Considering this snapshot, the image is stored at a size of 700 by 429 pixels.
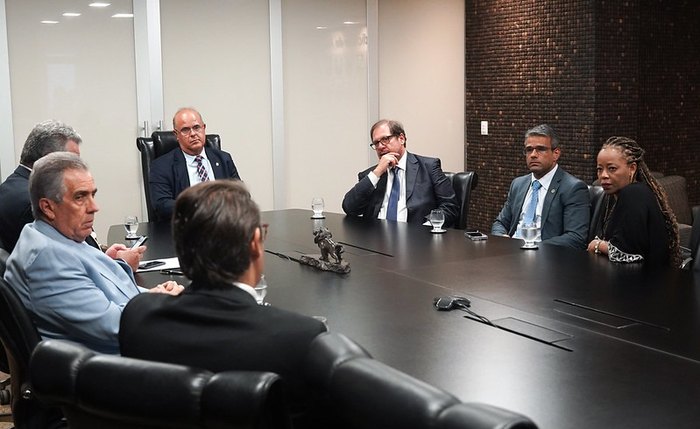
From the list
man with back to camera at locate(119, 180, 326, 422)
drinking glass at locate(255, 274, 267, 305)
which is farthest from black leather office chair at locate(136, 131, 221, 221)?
man with back to camera at locate(119, 180, 326, 422)

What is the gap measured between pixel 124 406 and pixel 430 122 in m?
6.20

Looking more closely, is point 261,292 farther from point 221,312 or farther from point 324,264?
point 221,312

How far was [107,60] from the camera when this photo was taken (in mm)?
5992

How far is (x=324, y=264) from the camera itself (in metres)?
3.16

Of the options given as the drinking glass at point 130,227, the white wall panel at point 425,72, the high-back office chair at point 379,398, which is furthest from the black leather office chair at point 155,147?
the high-back office chair at point 379,398

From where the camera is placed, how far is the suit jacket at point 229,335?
60.3 inches

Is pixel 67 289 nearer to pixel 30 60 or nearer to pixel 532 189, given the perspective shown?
pixel 532 189

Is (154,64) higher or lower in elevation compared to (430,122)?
higher

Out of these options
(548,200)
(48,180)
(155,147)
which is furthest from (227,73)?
(48,180)

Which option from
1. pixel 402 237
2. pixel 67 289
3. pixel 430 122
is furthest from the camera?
pixel 430 122

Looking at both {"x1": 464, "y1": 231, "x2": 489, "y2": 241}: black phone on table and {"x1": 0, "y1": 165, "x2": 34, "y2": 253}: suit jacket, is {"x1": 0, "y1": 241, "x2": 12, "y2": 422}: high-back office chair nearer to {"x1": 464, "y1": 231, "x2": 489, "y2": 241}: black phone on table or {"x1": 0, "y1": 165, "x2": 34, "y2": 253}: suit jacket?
{"x1": 0, "y1": 165, "x2": 34, "y2": 253}: suit jacket

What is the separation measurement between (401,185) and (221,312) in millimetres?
3162

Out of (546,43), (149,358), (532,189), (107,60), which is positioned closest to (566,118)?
Answer: (546,43)

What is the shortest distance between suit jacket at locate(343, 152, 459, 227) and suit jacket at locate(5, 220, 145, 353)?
240 cm
